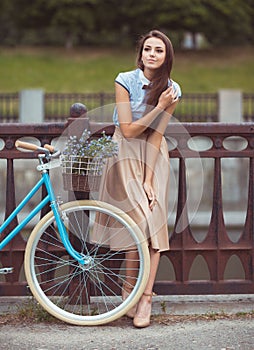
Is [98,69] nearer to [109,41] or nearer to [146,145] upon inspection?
[109,41]

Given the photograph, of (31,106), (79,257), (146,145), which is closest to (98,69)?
(31,106)

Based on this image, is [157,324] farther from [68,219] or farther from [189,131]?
[189,131]

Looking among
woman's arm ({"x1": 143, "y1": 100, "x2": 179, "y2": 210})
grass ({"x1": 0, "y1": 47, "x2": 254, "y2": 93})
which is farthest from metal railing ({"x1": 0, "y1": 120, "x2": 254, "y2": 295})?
grass ({"x1": 0, "y1": 47, "x2": 254, "y2": 93})

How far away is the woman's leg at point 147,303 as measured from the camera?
4664mm

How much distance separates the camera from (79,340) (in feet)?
14.4

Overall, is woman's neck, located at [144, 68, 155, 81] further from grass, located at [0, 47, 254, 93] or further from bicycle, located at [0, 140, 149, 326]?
grass, located at [0, 47, 254, 93]

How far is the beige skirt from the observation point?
464cm

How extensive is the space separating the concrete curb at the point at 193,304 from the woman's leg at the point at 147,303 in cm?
31

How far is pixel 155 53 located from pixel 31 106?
1226 cm

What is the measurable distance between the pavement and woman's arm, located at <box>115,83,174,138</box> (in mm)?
1225

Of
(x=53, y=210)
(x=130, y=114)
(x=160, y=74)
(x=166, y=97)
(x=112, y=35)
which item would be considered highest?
(x=112, y=35)

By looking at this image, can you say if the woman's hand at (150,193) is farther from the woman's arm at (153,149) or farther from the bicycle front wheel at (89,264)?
the bicycle front wheel at (89,264)

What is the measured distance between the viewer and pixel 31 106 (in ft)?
54.3

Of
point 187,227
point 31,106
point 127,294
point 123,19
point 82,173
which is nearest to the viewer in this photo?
point 82,173
